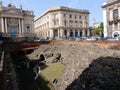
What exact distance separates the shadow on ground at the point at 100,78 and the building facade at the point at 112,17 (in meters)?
38.6

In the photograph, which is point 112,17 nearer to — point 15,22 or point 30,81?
point 15,22

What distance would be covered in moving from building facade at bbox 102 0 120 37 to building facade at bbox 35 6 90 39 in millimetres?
21081

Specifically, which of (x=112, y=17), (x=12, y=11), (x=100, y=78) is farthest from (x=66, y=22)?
(x=100, y=78)

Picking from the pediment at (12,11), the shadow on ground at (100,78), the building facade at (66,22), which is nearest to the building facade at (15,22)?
the pediment at (12,11)

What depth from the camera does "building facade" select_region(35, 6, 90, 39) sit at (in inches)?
2901

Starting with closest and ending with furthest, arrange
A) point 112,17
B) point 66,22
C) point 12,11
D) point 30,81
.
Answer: point 30,81 → point 112,17 → point 12,11 → point 66,22

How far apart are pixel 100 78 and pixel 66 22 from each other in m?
62.4

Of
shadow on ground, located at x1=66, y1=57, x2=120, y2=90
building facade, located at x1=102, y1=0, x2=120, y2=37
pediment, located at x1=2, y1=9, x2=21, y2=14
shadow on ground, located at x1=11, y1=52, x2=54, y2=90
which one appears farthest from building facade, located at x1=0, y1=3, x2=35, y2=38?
shadow on ground, located at x1=66, y1=57, x2=120, y2=90

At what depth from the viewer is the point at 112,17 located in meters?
54.2

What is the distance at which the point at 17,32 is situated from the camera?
196ft

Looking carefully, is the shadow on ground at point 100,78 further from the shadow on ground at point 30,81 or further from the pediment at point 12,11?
the pediment at point 12,11

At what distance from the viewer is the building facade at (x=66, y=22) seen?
73688 millimetres

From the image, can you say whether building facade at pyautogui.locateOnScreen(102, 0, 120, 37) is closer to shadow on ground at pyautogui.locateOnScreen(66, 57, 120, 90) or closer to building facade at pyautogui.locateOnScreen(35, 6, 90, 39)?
building facade at pyautogui.locateOnScreen(35, 6, 90, 39)

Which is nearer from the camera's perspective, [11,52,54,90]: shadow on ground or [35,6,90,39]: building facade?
[11,52,54,90]: shadow on ground
